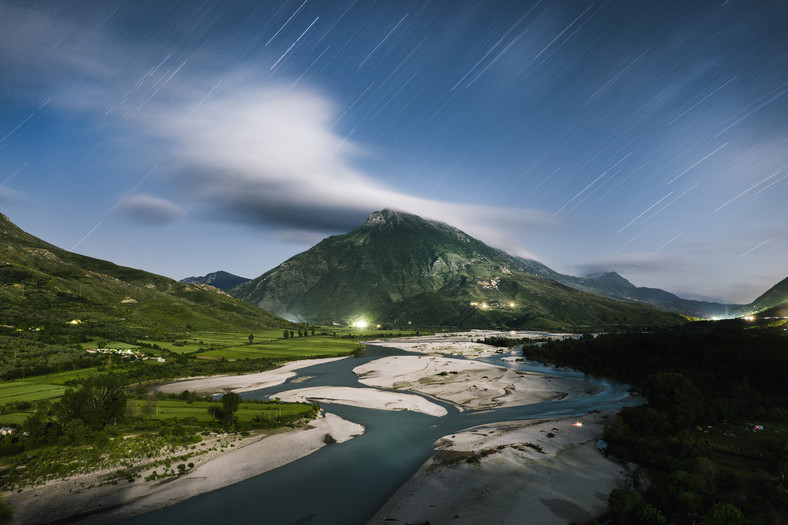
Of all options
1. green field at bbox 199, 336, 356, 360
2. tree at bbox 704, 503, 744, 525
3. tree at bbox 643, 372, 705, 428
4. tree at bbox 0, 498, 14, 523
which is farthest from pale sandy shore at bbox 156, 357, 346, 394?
tree at bbox 704, 503, 744, 525

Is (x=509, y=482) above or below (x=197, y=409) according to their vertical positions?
below

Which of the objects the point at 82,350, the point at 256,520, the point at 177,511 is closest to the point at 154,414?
the point at 177,511

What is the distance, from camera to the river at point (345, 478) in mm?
32250

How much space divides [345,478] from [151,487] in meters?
20.7

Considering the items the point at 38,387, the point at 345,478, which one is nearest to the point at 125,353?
the point at 38,387

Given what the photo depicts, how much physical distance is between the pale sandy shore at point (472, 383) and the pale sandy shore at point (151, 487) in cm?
4130

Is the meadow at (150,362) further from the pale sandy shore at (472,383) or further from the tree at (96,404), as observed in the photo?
the pale sandy shore at (472,383)

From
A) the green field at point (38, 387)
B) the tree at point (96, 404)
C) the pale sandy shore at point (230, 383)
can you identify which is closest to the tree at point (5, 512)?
the tree at point (96, 404)

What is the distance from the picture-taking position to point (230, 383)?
9962 centimetres

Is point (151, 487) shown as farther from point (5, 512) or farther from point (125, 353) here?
point (125, 353)

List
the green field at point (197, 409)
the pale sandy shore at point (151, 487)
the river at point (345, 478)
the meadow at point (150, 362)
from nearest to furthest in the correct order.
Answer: the pale sandy shore at point (151, 487) < the river at point (345, 478) < the green field at point (197, 409) < the meadow at point (150, 362)

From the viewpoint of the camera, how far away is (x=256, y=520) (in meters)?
31.5

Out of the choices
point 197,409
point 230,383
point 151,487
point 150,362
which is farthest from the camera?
point 150,362

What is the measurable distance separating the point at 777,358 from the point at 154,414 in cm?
12228
